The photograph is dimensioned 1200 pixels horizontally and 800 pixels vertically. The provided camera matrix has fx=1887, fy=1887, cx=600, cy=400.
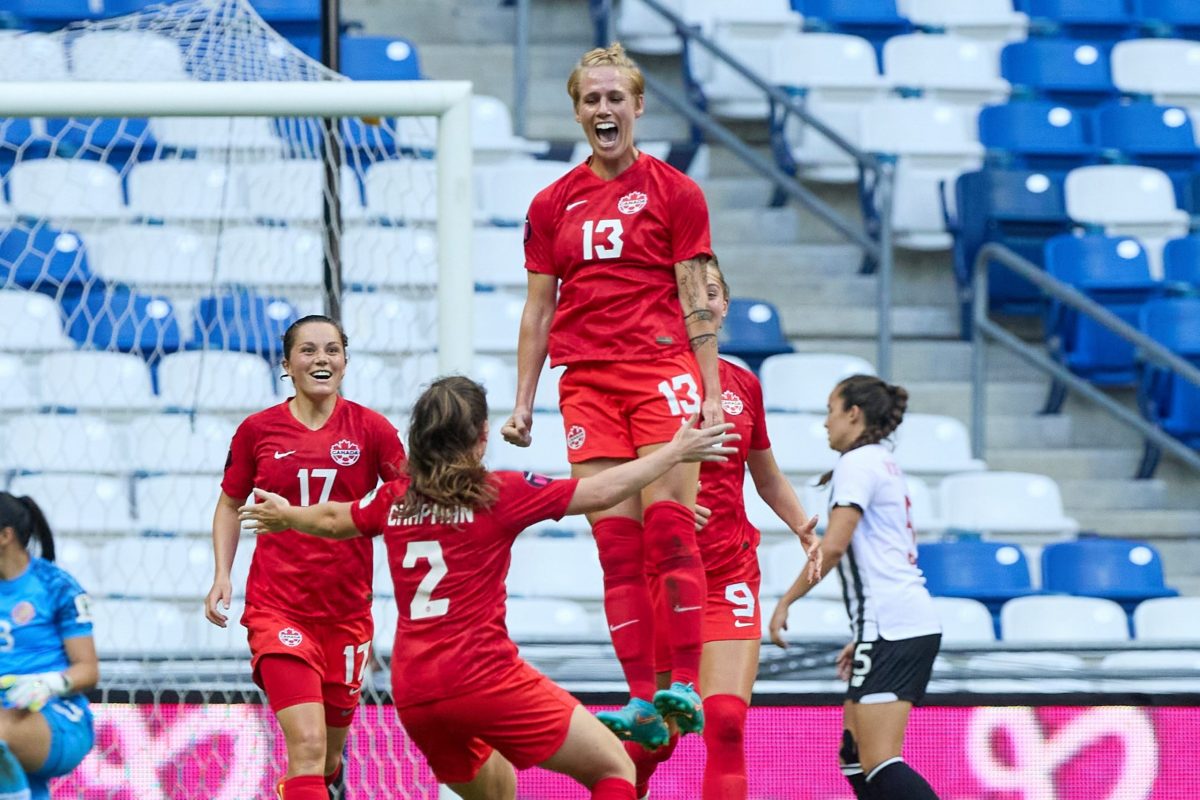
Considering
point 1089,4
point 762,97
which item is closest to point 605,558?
point 762,97

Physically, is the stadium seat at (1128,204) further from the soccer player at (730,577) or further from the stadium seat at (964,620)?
the soccer player at (730,577)

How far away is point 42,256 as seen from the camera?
930 cm

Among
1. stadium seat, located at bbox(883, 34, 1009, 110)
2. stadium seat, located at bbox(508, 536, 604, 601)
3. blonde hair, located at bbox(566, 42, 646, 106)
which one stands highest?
stadium seat, located at bbox(883, 34, 1009, 110)

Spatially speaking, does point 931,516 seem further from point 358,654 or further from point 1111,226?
point 358,654

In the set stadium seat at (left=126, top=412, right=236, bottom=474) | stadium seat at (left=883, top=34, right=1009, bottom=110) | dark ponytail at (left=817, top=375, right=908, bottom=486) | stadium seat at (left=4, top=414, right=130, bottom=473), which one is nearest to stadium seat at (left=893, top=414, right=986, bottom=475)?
stadium seat at (left=883, top=34, right=1009, bottom=110)

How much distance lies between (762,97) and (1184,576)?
12.0 feet

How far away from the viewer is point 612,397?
17.6ft

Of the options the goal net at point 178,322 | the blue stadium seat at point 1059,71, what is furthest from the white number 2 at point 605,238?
the blue stadium seat at point 1059,71

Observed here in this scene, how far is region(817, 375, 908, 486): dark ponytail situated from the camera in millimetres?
6195

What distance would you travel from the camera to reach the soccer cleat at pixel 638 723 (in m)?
5.07

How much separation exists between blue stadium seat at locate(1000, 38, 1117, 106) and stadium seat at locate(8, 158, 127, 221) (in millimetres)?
5491

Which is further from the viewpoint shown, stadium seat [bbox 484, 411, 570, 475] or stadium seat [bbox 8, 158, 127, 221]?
stadium seat [bbox 8, 158, 127, 221]

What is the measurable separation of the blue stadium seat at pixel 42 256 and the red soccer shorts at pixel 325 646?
12.7 feet

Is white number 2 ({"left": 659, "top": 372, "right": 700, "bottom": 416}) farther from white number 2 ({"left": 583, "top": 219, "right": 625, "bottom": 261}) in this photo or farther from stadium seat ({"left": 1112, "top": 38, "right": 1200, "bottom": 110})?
stadium seat ({"left": 1112, "top": 38, "right": 1200, "bottom": 110})
